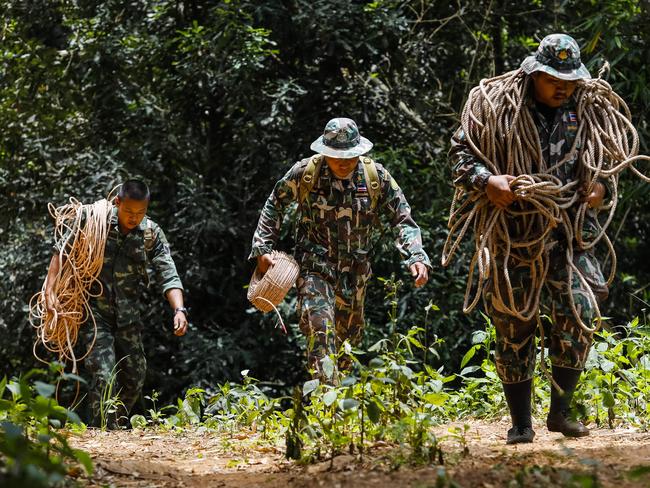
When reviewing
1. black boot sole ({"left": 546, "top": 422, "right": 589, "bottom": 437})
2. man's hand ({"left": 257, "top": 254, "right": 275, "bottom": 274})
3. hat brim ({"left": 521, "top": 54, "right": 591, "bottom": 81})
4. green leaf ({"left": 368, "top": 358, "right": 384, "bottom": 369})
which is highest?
hat brim ({"left": 521, "top": 54, "right": 591, "bottom": 81})

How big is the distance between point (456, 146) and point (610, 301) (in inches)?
277

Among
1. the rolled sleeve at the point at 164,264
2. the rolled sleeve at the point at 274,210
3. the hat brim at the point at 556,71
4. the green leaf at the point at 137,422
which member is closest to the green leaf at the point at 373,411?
the hat brim at the point at 556,71

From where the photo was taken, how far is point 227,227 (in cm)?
1252

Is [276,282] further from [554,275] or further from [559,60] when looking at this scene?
[559,60]

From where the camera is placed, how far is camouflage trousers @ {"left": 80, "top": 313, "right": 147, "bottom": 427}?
806 centimetres

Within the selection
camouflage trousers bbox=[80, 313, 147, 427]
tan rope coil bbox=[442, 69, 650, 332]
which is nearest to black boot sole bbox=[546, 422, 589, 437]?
tan rope coil bbox=[442, 69, 650, 332]

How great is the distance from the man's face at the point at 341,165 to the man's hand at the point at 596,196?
1.70 meters

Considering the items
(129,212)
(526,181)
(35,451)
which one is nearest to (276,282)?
(129,212)

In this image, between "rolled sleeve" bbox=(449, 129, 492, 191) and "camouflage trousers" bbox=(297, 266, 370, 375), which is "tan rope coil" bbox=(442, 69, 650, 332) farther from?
"camouflage trousers" bbox=(297, 266, 370, 375)

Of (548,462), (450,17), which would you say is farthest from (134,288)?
(450,17)

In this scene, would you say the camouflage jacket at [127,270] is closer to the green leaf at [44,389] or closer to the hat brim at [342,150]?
the hat brim at [342,150]

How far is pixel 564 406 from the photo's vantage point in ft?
19.1

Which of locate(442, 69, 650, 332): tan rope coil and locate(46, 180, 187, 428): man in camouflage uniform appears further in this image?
locate(46, 180, 187, 428): man in camouflage uniform

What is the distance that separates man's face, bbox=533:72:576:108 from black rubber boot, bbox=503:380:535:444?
146 cm
